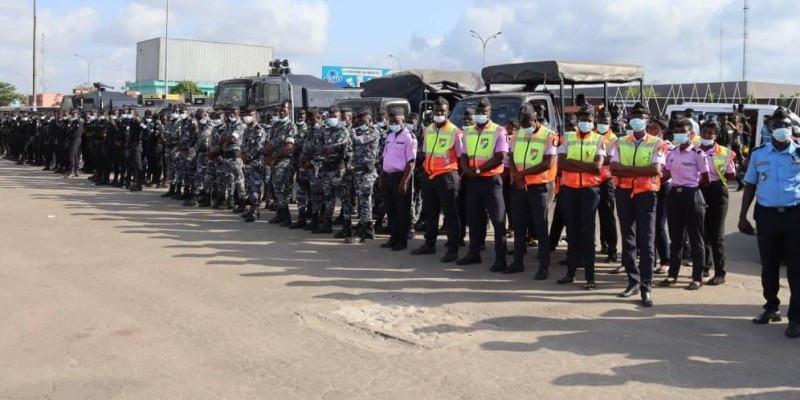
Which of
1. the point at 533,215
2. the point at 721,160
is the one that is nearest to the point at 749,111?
the point at 721,160

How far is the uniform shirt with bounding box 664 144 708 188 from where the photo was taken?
24.3 ft

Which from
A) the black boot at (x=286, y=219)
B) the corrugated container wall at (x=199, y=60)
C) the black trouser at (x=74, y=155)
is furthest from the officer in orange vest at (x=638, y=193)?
the corrugated container wall at (x=199, y=60)

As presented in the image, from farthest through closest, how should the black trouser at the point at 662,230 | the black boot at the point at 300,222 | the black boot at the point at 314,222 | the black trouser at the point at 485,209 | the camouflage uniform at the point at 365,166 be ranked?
the black boot at the point at 300,222 < the black boot at the point at 314,222 < the camouflage uniform at the point at 365,166 < the black trouser at the point at 485,209 < the black trouser at the point at 662,230

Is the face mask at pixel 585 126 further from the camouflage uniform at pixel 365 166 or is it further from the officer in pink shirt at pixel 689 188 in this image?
the camouflage uniform at pixel 365 166

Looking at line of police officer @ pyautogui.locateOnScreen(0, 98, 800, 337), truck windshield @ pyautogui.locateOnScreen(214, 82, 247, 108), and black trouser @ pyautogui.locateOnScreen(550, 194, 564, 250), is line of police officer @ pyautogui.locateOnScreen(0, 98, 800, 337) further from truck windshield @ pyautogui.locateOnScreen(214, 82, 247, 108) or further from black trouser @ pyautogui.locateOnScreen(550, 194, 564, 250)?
truck windshield @ pyautogui.locateOnScreen(214, 82, 247, 108)

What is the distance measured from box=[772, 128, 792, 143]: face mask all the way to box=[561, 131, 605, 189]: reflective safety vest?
67.4 inches

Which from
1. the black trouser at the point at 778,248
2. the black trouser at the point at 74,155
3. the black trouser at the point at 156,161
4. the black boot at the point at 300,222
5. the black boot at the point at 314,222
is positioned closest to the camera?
the black trouser at the point at 778,248

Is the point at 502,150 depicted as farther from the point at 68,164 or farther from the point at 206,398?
the point at 68,164

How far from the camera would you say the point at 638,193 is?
6969mm

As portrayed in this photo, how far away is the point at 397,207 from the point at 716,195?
3.77 m

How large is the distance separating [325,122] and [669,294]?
211 inches

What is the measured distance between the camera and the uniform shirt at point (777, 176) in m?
6.00

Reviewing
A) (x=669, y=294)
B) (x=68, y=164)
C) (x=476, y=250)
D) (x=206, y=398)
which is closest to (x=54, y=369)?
(x=206, y=398)

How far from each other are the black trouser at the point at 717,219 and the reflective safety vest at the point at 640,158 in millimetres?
1079
